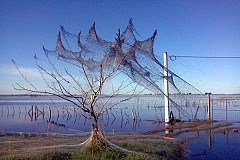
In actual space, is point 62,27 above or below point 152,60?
above

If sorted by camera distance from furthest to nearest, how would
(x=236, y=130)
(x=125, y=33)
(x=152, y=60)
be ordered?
1. (x=236, y=130)
2. (x=152, y=60)
3. (x=125, y=33)

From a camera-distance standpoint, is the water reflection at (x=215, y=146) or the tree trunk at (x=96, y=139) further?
the water reflection at (x=215, y=146)

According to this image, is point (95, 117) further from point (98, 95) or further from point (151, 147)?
point (151, 147)

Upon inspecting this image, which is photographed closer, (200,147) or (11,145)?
(11,145)

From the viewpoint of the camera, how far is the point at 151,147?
11711 millimetres

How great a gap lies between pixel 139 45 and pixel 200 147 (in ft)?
20.7

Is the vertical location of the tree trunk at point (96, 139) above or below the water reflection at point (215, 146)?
above

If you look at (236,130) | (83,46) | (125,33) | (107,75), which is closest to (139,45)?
(125,33)

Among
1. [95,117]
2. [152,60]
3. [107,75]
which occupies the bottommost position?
[95,117]

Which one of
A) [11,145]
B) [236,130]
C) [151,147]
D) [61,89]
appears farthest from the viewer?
[236,130]

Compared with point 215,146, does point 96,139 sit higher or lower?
higher

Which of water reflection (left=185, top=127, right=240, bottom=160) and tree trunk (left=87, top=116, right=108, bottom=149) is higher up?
tree trunk (left=87, top=116, right=108, bottom=149)

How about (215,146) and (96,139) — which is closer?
(96,139)

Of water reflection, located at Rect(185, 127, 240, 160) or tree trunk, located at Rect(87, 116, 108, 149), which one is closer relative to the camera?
tree trunk, located at Rect(87, 116, 108, 149)
